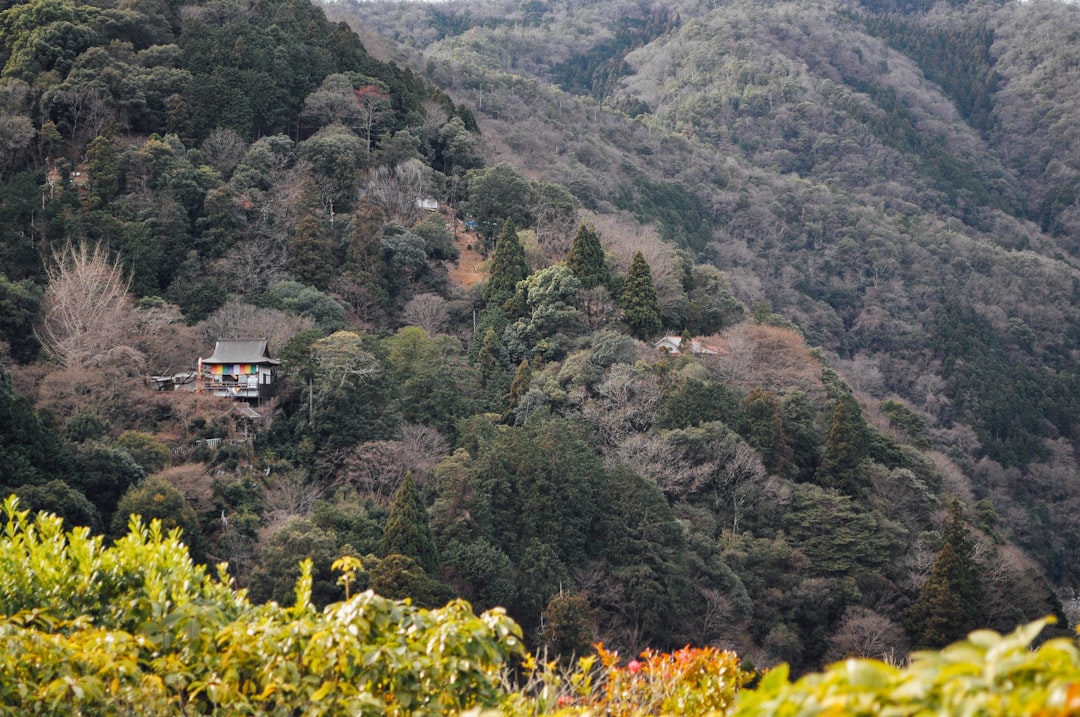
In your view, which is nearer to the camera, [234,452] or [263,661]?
[263,661]

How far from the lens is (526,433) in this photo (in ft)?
102

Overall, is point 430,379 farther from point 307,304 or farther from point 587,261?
point 587,261

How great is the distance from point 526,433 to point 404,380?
4.41 meters

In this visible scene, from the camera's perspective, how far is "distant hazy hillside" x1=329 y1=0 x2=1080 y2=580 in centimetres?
6091

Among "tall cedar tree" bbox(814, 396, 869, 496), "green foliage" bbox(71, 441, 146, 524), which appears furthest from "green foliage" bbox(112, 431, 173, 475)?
"tall cedar tree" bbox(814, 396, 869, 496)

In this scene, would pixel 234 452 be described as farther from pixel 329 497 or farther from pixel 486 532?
pixel 486 532

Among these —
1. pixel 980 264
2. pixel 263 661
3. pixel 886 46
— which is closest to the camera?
pixel 263 661

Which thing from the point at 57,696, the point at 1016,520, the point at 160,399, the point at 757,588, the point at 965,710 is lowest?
the point at 1016,520

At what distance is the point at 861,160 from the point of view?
93.1 m

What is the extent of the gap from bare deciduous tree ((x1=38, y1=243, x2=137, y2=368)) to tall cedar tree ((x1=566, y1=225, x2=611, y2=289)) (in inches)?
560

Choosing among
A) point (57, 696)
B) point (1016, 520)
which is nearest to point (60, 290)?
point (57, 696)

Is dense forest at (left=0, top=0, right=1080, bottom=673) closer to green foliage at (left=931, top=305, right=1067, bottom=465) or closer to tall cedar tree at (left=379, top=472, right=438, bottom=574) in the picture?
tall cedar tree at (left=379, top=472, right=438, bottom=574)

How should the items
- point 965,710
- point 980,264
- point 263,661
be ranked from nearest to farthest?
point 965,710
point 263,661
point 980,264

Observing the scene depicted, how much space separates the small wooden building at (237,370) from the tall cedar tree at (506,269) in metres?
9.70
